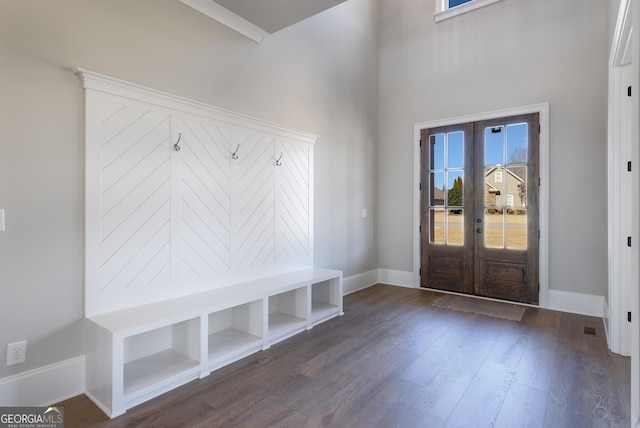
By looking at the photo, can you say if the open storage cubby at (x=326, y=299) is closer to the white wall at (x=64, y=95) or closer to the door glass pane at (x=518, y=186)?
the white wall at (x=64, y=95)

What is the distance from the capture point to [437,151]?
15.2 feet

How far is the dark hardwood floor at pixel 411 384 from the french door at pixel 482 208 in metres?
1.03

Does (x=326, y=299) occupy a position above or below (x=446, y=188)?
below

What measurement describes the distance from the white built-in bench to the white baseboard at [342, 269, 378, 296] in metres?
1.05

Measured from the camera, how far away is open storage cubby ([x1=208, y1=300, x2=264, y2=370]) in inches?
97.8

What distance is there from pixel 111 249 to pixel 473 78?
14.8 ft

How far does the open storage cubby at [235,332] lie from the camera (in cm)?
248

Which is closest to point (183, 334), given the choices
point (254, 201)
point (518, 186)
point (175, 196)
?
point (175, 196)

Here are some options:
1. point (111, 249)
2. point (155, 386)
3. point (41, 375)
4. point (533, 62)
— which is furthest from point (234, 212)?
point (533, 62)

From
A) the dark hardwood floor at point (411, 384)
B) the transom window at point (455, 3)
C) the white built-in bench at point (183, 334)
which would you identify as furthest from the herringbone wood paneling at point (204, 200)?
the transom window at point (455, 3)

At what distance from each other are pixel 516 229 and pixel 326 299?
2486 mm

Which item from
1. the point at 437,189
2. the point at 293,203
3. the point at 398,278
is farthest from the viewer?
the point at 398,278

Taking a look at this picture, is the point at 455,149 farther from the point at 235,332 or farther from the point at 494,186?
the point at 235,332

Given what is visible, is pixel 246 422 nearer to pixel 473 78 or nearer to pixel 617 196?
pixel 617 196
